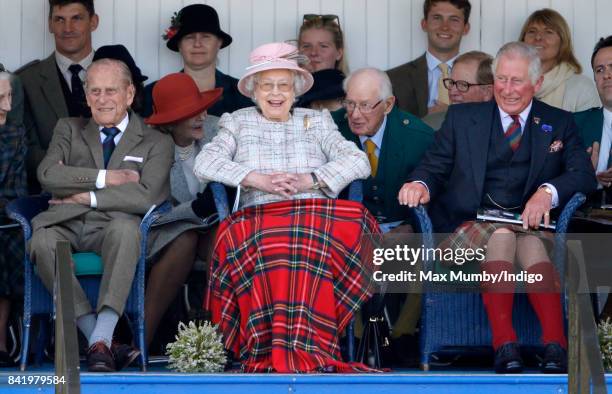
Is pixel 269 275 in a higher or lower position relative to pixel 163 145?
lower

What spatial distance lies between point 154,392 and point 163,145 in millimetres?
1337

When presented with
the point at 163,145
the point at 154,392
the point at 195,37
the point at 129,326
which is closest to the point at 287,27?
the point at 195,37

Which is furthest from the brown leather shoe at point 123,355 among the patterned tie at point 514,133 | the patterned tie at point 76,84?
the patterned tie at point 76,84

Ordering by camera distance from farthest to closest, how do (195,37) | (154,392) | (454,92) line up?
(195,37)
(454,92)
(154,392)

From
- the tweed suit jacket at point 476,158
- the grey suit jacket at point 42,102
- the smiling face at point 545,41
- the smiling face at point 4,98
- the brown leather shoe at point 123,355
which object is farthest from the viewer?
the smiling face at point 545,41

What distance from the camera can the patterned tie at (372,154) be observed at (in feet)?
23.4

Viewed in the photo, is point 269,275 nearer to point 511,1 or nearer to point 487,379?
point 487,379

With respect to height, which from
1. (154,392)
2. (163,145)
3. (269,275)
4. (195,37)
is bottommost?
(154,392)

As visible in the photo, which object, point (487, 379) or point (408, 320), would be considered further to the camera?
point (408, 320)

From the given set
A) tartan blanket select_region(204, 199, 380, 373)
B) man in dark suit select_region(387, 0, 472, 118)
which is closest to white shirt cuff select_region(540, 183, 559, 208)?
tartan blanket select_region(204, 199, 380, 373)

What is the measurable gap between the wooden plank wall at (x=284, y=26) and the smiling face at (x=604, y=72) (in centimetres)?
111

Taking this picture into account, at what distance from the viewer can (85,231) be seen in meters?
6.63

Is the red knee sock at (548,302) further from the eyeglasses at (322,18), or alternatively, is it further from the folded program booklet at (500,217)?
the eyeglasses at (322,18)

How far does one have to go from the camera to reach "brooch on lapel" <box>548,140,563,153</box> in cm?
667
